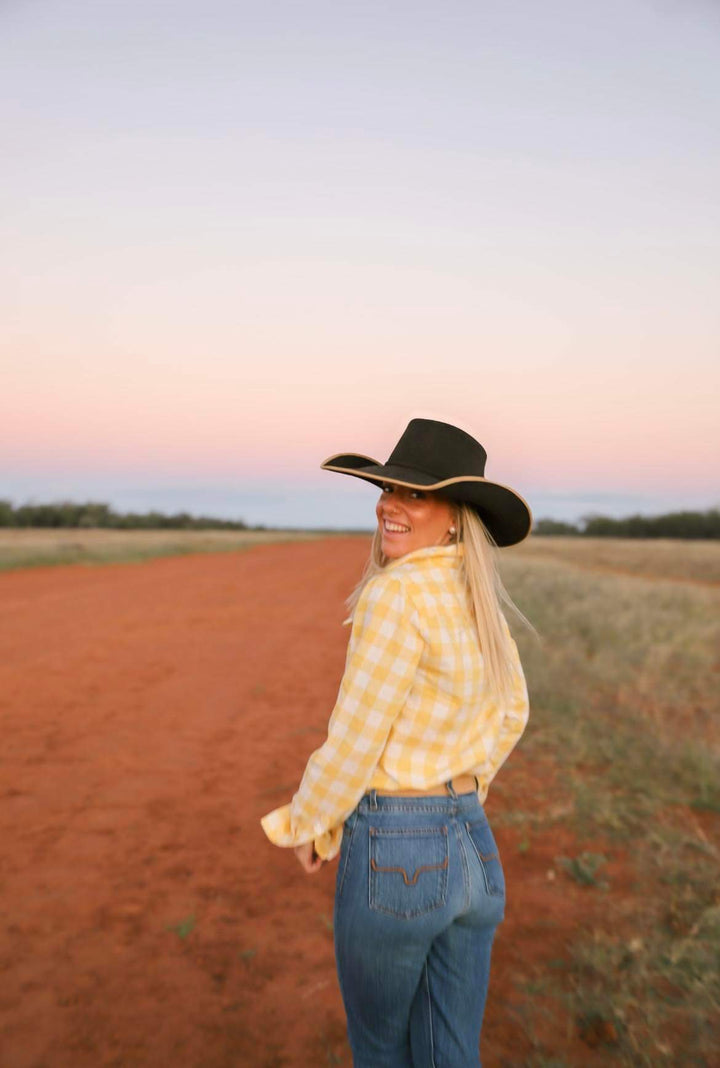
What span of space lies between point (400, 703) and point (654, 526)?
7653 centimetres

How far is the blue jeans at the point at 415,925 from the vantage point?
1.68 meters

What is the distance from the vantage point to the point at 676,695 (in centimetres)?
769

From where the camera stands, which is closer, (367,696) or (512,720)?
(367,696)

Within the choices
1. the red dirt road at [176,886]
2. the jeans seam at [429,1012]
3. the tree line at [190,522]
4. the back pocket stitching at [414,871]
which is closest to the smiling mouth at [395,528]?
the back pocket stitching at [414,871]

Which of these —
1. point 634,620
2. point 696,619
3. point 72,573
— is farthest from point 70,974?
point 72,573

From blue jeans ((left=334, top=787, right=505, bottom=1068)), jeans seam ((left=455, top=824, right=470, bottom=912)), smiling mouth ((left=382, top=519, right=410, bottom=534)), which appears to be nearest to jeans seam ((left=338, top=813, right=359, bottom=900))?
blue jeans ((left=334, top=787, right=505, bottom=1068))

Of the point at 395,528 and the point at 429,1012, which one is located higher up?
the point at 395,528

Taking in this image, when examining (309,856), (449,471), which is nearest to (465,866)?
(309,856)

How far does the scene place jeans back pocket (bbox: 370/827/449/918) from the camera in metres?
1.67

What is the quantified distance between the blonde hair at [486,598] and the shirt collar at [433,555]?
1.1 inches

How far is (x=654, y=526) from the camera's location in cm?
7275

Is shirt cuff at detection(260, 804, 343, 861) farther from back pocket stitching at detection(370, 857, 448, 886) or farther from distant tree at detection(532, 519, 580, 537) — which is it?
distant tree at detection(532, 519, 580, 537)

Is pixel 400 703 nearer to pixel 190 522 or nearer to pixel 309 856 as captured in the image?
pixel 309 856

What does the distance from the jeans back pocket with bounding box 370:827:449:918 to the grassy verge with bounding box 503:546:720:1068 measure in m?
1.76
